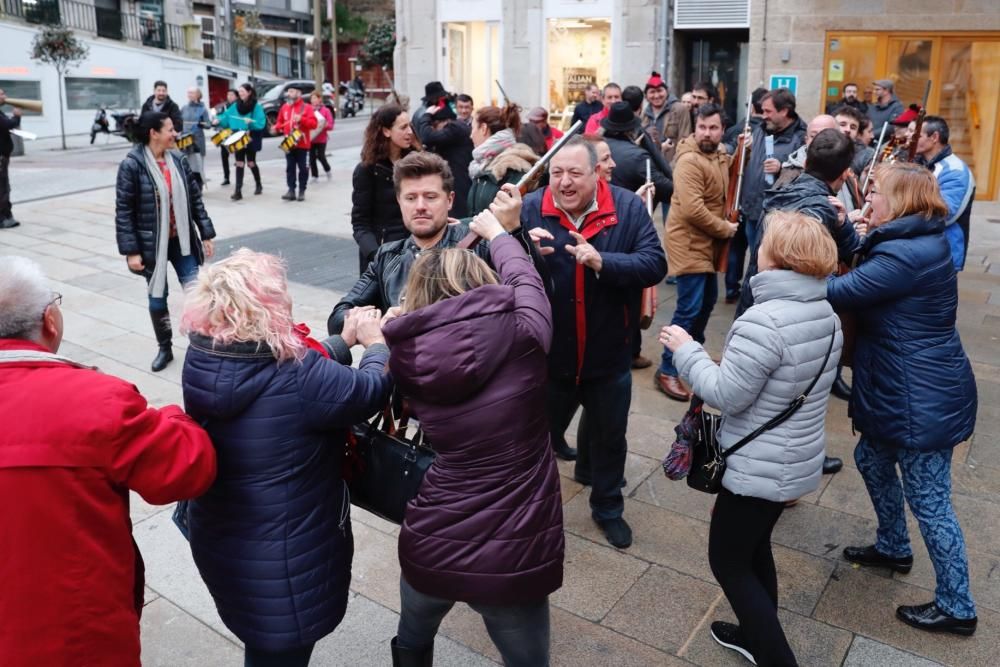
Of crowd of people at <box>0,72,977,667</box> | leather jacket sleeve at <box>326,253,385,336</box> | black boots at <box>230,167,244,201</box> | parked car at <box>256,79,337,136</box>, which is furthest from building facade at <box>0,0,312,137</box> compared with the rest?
crowd of people at <box>0,72,977,667</box>

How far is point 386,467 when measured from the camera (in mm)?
2816

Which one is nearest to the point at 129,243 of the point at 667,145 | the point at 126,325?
the point at 126,325

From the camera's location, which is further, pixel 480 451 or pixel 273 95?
pixel 273 95

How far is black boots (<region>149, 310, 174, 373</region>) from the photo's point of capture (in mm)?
6695

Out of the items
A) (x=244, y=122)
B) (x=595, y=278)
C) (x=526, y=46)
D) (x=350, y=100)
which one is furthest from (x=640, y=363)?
(x=350, y=100)

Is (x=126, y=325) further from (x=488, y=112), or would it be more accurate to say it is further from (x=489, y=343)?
(x=489, y=343)

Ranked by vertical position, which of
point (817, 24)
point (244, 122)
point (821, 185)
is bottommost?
point (821, 185)

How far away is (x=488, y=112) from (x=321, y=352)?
5015 mm

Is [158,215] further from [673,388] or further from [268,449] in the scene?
[268,449]

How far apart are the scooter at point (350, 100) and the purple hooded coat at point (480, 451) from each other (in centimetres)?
3670

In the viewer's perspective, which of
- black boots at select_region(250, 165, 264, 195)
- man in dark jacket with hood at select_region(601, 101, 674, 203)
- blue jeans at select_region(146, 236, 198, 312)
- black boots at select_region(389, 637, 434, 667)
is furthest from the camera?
black boots at select_region(250, 165, 264, 195)

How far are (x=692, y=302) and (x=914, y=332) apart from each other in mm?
2726

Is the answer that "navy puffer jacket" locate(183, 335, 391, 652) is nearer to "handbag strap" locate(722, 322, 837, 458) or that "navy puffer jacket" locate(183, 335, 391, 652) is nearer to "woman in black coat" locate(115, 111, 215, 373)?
"handbag strap" locate(722, 322, 837, 458)

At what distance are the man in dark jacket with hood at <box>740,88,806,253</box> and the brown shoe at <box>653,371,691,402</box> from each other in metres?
1.33
